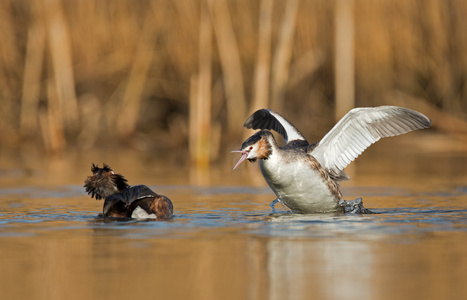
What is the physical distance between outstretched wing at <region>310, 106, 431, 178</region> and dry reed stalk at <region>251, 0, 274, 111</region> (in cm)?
485

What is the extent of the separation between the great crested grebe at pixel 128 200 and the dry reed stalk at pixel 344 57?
7.55 m

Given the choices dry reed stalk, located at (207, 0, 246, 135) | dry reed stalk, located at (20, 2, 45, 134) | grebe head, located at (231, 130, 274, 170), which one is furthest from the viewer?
dry reed stalk, located at (20, 2, 45, 134)

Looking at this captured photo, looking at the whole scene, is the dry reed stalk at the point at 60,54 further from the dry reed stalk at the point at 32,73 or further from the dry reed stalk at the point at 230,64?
the dry reed stalk at the point at 230,64

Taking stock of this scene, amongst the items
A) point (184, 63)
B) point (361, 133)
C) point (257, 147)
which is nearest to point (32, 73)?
point (184, 63)

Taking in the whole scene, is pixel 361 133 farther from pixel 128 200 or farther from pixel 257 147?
pixel 128 200

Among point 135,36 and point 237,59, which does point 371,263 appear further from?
point 135,36

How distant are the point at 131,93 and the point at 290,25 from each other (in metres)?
3.65

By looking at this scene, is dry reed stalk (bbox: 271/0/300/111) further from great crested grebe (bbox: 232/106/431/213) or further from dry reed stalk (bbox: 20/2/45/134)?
great crested grebe (bbox: 232/106/431/213)

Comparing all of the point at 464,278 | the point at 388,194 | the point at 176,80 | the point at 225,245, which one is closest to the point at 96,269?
the point at 225,245

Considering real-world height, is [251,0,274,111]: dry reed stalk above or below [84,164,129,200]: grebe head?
above

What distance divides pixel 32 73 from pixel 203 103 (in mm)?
4375

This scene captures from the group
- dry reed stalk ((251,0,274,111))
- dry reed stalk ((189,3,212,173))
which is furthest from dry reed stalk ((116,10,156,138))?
dry reed stalk ((251,0,274,111))

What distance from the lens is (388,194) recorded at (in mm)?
9750

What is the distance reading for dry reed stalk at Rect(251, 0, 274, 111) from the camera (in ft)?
43.8
